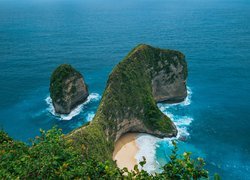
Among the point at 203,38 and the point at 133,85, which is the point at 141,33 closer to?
the point at 203,38

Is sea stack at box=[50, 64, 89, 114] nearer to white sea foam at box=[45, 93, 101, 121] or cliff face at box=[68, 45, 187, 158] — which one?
white sea foam at box=[45, 93, 101, 121]

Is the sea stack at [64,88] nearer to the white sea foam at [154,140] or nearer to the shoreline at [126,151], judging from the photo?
the shoreline at [126,151]

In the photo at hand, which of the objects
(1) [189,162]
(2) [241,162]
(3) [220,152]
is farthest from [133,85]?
(1) [189,162]

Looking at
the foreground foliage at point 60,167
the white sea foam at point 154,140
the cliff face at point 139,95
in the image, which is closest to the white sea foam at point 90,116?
the cliff face at point 139,95

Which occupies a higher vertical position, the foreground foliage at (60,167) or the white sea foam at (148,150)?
the foreground foliage at (60,167)

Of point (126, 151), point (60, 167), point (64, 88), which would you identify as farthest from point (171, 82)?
point (60, 167)
